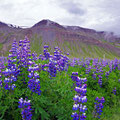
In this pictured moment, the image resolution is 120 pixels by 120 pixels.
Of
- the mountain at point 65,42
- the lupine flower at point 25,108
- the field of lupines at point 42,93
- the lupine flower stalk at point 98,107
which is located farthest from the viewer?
the mountain at point 65,42

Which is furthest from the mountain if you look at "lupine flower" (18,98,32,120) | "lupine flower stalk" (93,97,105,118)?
"lupine flower" (18,98,32,120)

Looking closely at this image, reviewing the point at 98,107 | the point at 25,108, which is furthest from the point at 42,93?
the point at 98,107

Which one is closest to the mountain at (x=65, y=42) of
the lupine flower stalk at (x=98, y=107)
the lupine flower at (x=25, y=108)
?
the lupine flower stalk at (x=98, y=107)

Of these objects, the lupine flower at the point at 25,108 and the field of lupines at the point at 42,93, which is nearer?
the lupine flower at the point at 25,108

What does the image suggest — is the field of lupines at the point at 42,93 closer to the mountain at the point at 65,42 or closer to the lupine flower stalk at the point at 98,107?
the lupine flower stalk at the point at 98,107

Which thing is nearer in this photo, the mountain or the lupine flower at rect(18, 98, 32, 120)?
the lupine flower at rect(18, 98, 32, 120)

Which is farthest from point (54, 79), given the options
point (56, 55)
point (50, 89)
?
point (56, 55)

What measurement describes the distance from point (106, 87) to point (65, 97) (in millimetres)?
3582

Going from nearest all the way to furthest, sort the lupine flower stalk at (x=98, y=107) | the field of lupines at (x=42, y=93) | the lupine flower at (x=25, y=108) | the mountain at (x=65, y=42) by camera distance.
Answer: the lupine flower at (x=25, y=108)
the field of lupines at (x=42, y=93)
the lupine flower stalk at (x=98, y=107)
the mountain at (x=65, y=42)

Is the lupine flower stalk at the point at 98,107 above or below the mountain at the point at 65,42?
below

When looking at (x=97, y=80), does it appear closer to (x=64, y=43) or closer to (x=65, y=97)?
(x=65, y=97)

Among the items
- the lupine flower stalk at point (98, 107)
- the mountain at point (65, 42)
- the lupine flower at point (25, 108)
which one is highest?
the mountain at point (65, 42)

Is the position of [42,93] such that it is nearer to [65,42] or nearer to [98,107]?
[98,107]

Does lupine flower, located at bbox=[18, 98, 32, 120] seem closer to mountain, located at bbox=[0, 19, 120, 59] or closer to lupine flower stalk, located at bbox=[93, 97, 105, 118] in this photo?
lupine flower stalk, located at bbox=[93, 97, 105, 118]
